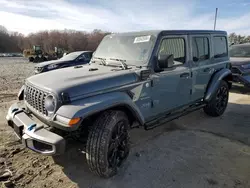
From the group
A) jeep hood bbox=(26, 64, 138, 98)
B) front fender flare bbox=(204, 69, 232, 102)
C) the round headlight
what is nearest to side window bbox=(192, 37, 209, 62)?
front fender flare bbox=(204, 69, 232, 102)

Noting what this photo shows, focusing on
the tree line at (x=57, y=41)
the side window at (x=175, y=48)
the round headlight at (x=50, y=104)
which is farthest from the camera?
the tree line at (x=57, y=41)

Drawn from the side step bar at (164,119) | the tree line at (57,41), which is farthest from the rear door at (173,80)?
the tree line at (57,41)

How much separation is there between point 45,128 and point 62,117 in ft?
1.29

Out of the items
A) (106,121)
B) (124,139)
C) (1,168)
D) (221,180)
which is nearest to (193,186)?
(221,180)

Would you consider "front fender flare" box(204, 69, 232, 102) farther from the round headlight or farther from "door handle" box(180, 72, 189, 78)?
the round headlight

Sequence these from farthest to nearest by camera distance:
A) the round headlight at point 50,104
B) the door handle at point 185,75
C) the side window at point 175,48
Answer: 1. the door handle at point 185,75
2. the side window at point 175,48
3. the round headlight at point 50,104

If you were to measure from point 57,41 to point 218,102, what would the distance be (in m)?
50.7

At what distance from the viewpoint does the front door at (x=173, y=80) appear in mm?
3234

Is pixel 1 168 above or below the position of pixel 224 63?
below

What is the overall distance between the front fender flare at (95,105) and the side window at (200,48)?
1.94 m

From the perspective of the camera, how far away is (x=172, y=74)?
A: 341 cm

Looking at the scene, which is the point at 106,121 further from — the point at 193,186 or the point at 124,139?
the point at 193,186

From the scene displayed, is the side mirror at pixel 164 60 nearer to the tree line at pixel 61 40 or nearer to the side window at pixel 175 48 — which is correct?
the side window at pixel 175 48

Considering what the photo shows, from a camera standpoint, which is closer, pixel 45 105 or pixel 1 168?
pixel 45 105
